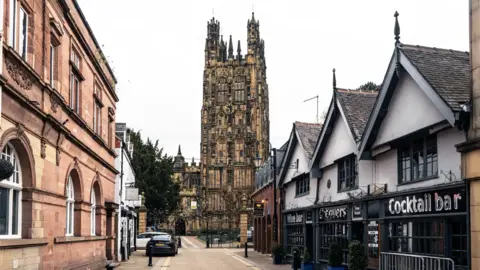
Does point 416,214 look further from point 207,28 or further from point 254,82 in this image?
point 207,28

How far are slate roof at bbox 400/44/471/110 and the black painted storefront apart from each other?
2.02 meters

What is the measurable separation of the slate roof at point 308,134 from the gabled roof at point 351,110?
11.2 feet

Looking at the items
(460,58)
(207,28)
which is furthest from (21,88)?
(207,28)

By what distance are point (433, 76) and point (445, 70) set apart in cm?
79

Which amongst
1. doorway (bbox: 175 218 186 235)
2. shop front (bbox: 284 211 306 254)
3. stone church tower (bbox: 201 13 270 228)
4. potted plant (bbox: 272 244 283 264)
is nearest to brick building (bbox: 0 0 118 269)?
shop front (bbox: 284 211 306 254)

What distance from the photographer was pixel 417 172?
16.5 meters

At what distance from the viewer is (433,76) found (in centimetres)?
1498

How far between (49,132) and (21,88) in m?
2.51

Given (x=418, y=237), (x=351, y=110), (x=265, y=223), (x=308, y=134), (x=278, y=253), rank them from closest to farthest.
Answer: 1. (x=418, y=237)
2. (x=351, y=110)
3. (x=308, y=134)
4. (x=278, y=253)
5. (x=265, y=223)

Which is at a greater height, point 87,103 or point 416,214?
point 87,103

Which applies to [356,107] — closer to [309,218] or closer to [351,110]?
[351,110]

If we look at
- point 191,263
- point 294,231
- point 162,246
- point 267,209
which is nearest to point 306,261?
point 294,231

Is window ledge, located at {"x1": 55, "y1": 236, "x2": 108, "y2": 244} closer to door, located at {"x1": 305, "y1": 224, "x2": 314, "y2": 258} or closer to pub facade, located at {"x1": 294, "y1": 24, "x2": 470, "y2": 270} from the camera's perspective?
pub facade, located at {"x1": 294, "y1": 24, "x2": 470, "y2": 270}

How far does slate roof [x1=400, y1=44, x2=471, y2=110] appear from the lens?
558 inches
